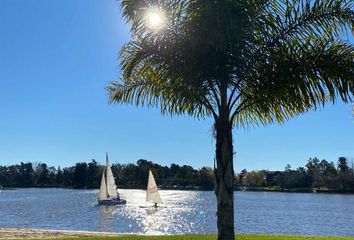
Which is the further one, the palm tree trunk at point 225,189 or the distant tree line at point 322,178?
the distant tree line at point 322,178

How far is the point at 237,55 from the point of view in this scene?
11.0 m

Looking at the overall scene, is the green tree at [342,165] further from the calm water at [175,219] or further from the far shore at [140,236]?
the far shore at [140,236]

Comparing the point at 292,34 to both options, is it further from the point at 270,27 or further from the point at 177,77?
the point at 177,77

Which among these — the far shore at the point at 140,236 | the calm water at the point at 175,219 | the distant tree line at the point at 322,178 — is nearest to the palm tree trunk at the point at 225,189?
the far shore at the point at 140,236

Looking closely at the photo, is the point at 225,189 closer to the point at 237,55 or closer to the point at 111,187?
the point at 237,55

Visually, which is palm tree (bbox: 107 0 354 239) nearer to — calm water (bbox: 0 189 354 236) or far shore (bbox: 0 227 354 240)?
far shore (bbox: 0 227 354 240)

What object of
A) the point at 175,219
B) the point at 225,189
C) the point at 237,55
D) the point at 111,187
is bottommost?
the point at 175,219

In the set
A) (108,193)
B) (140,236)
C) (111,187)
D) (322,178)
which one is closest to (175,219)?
(111,187)

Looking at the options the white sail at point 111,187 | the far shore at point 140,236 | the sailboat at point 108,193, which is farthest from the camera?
the sailboat at point 108,193

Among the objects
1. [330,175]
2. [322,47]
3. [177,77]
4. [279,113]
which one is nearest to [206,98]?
[177,77]

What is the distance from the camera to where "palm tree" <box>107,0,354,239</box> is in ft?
35.5

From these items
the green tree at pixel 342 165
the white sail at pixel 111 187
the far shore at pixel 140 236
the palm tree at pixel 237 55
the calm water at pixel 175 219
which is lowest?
the far shore at pixel 140 236

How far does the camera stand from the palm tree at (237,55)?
35.5 feet

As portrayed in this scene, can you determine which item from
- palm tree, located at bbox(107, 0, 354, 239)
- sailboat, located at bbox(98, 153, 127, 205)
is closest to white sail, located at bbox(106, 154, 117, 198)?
sailboat, located at bbox(98, 153, 127, 205)
